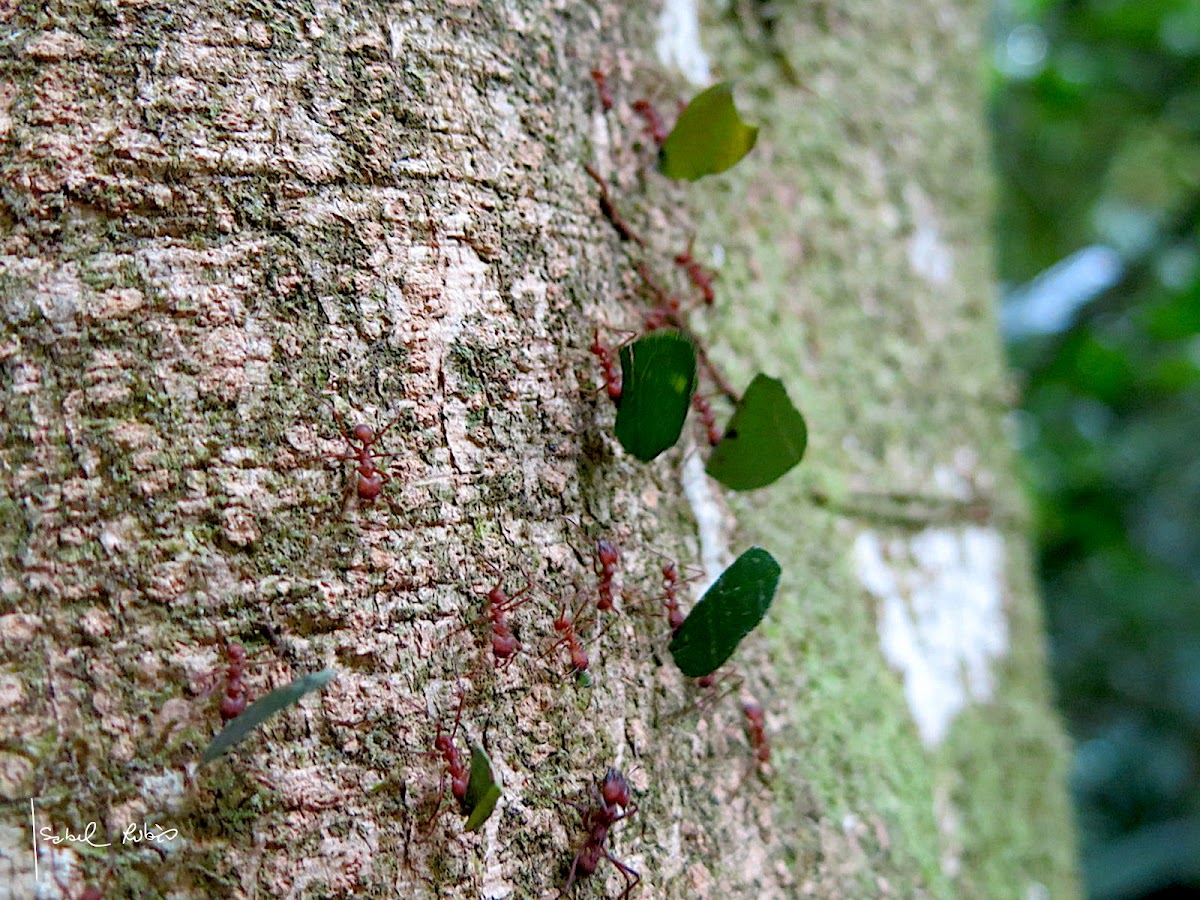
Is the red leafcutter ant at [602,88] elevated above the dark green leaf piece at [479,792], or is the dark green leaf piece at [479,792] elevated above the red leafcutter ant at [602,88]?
the red leafcutter ant at [602,88]

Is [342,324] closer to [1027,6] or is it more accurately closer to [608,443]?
[608,443]

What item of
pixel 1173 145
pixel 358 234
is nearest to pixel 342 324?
pixel 358 234

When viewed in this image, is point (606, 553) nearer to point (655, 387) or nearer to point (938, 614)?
point (655, 387)

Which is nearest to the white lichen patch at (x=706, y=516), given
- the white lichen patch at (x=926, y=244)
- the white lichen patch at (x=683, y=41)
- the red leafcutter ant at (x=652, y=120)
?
the red leafcutter ant at (x=652, y=120)

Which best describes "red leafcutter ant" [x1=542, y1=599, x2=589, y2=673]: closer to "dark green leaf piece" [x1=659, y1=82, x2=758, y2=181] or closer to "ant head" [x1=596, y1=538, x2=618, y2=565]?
"ant head" [x1=596, y1=538, x2=618, y2=565]

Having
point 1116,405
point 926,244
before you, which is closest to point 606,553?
point 926,244

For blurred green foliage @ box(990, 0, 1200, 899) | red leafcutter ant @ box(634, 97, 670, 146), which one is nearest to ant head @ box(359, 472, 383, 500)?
red leafcutter ant @ box(634, 97, 670, 146)

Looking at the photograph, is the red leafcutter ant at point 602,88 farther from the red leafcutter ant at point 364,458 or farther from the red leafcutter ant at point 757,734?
the red leafcutter ant at point 757,734
